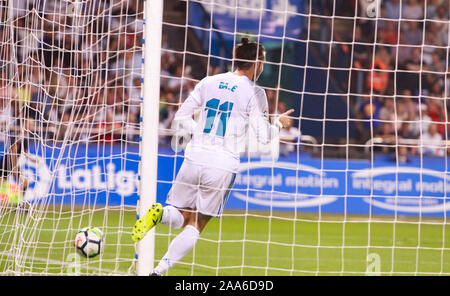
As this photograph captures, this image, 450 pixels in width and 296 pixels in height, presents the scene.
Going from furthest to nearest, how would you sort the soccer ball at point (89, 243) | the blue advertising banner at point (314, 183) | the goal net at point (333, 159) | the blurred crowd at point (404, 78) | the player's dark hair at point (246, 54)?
the blurred crowd at point (404, 78) → the blue advertising banner at point (314, 183) → the goal net at point (333, 159) → the player's dark hair at point (246, 54) → the soccer ball at point (89, 243)

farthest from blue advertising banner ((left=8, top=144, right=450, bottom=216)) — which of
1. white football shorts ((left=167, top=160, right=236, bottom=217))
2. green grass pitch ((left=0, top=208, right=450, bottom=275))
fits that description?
white football shorts ((left=167, top=160, right=236, bottom=217))

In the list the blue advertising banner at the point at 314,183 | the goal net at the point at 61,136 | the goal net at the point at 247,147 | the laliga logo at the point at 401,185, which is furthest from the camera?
the laliga logo at the point at 401,185

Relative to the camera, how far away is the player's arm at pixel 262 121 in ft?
19.4

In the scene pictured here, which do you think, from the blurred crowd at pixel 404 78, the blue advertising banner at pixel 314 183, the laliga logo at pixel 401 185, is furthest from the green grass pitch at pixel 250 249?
the blurred crowd at pixel 404 78

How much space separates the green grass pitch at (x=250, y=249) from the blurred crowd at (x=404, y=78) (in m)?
2.06

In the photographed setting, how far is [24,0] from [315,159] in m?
5.25

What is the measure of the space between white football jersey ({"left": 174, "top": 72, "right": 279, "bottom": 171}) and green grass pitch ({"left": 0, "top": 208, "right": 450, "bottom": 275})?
568 millimetres

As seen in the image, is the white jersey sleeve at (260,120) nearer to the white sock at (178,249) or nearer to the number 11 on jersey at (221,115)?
the number 11 on jersey at (221,115)

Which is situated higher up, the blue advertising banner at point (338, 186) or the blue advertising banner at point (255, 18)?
the blue advertising banner at point (255, 18)

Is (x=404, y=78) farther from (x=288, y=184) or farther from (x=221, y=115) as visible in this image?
(x=221, y=115)

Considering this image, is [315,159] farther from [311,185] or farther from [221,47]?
[221,47]
